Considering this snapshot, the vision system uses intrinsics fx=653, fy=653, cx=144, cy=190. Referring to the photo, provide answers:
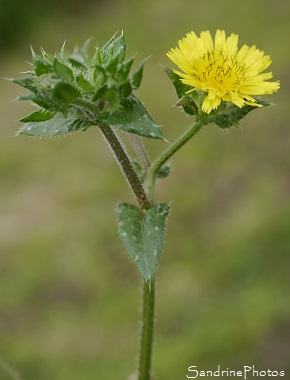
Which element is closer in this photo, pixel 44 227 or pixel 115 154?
pixel 115 154

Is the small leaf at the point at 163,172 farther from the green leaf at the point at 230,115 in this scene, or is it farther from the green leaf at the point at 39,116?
the green leaf at the point at 39,116

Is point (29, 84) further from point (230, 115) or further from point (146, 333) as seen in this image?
point (146, 333)

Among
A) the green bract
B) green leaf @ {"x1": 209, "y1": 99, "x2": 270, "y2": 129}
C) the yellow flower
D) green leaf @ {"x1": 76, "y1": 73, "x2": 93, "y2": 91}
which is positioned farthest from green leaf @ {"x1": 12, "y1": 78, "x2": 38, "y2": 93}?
green leaf @ {"x1": 209, "y1": 99, "x2": 270, "y2": 129}

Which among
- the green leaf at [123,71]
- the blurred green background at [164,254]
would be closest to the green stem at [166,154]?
the green leaf at [123,71]

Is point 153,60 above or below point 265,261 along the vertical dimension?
above

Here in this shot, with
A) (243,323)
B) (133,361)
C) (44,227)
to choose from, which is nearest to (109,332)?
(133,361)

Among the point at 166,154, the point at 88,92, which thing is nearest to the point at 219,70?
the point at 166,154

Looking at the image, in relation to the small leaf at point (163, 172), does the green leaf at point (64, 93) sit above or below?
below

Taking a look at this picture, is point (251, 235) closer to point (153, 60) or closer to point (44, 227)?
point (44, 227)
